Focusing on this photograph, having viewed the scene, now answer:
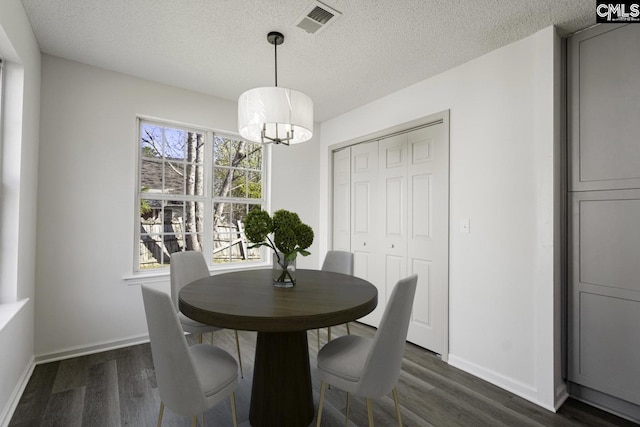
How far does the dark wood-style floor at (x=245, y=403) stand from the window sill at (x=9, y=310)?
0.62 metres

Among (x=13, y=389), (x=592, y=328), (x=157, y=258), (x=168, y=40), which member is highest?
(x=168, y=40)

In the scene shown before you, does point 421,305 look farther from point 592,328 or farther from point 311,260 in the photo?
point 311,260

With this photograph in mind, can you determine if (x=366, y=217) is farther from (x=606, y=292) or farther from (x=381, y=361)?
(x=381, y=361)

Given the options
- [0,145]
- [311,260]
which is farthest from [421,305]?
[0,145]

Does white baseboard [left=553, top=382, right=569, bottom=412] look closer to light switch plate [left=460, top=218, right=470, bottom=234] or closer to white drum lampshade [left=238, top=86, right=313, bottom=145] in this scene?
light switch plate [left=460, top=218, right=470, bottom=234]

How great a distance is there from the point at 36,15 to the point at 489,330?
13.4 ft

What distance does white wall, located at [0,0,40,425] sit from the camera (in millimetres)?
1838

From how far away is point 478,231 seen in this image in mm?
2523

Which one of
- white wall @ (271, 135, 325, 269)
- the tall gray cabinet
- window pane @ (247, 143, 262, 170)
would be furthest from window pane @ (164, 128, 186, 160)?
the tall gray cabinet

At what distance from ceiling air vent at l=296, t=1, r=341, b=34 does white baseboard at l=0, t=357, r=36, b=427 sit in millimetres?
3083

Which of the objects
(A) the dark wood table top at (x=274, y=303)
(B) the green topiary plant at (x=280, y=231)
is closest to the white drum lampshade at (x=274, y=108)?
(B) the green topiary plant at (x=280, y=231)

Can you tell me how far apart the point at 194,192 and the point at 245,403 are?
7.49 feet

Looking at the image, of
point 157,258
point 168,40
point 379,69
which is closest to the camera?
point 168,40

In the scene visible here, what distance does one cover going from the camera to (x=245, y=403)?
6.63 ft
